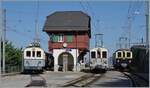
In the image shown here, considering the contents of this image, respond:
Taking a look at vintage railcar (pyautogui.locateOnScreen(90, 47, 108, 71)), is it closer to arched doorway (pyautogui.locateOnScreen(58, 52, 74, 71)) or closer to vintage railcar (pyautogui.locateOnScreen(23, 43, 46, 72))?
vintage railcar (pyautogui.locateOnScreen(23, 43, 46, 72))

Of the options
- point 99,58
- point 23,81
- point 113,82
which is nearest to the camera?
point 23,81

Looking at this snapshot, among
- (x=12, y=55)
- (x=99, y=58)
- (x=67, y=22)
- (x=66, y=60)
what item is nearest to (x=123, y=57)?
(x=99, y=58)

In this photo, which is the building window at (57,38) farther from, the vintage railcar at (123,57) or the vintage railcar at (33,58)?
the vintage railcar at (33,58)

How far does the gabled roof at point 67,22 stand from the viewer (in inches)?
2408

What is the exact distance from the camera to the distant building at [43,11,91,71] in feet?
196

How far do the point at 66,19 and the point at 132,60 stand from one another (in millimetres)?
11817

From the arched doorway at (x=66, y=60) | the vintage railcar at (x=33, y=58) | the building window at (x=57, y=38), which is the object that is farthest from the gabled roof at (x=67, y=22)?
the vintage railcar at (x=33, y=58)

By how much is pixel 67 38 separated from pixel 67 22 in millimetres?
2172

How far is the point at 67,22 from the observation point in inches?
2438

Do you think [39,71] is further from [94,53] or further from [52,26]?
[52,26]

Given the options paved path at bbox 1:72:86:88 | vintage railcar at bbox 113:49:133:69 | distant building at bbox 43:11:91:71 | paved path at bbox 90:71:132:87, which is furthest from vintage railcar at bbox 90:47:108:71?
paved path at bbox 90:71:132:87

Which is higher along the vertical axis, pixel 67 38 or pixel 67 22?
pixel 67 22

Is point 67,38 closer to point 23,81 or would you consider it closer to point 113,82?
point 113,82

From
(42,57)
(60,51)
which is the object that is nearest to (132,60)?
(60,51)
